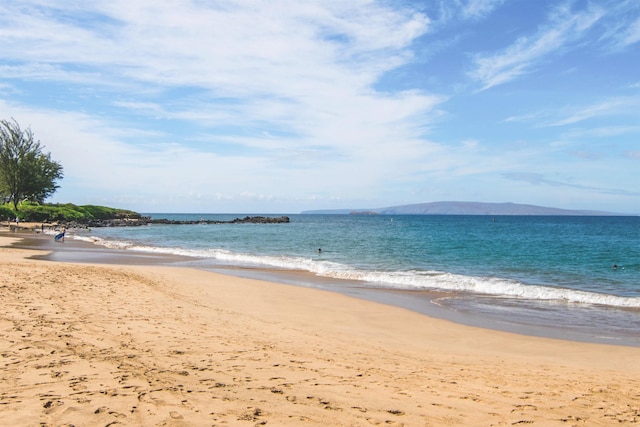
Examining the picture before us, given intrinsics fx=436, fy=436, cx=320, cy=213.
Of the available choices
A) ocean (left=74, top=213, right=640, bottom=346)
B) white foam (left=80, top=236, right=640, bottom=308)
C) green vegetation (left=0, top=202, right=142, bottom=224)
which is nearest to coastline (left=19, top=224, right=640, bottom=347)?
ocean (left=74, top=213, right=640, bottom=346)

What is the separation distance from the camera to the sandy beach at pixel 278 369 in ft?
17.7

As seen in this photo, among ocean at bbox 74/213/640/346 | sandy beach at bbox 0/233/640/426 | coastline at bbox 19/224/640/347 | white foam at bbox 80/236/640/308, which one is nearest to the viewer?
sandy beach at bbox 0/233/640/426

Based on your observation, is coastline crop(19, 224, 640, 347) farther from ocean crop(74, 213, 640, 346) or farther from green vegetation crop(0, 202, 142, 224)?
green vegetation crop(0, 202, 142, 224)

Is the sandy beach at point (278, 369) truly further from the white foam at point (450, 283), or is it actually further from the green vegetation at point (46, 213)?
the green vegetation at point (46, 213)

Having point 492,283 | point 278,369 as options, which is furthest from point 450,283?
point 278,369

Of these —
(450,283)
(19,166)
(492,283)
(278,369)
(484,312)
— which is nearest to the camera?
(278,369)

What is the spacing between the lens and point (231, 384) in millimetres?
6332

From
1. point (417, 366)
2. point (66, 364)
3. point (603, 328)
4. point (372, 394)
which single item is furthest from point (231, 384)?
point (603, 328)

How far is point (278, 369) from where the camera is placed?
7270 millimetres

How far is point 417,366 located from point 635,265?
1149 inches

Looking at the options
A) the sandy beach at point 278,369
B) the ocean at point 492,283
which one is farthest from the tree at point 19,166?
the sandy beach at point 278,369

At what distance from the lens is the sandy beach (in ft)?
17.7

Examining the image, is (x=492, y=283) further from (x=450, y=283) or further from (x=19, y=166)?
(x=19, y=166)

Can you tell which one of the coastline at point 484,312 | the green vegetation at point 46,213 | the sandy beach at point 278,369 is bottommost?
the coastline at point 484,312
